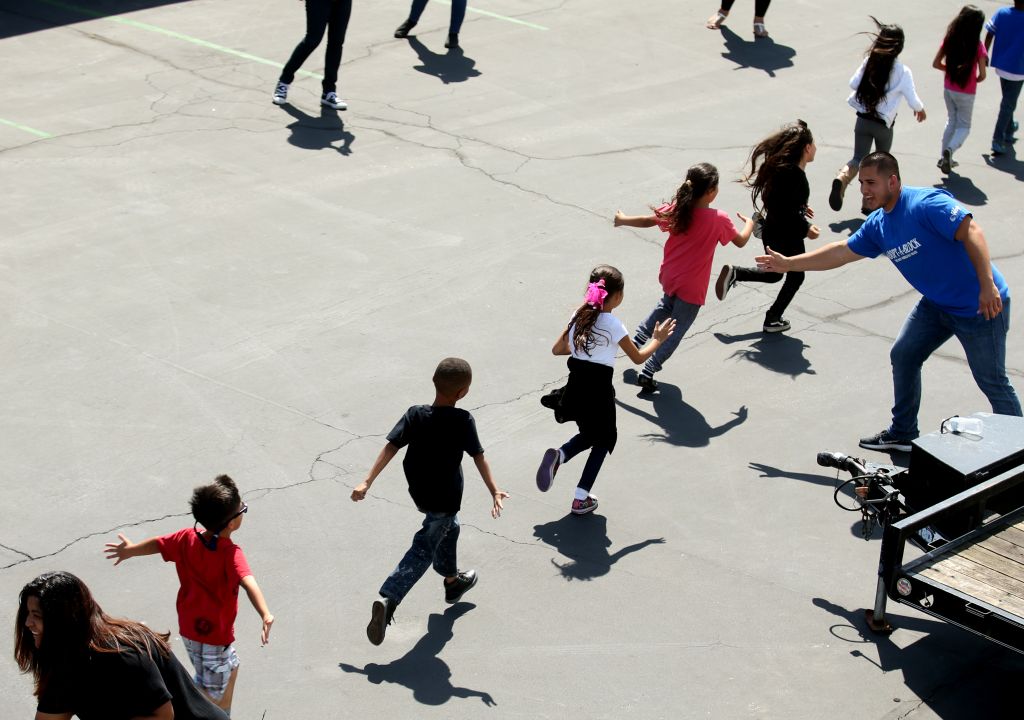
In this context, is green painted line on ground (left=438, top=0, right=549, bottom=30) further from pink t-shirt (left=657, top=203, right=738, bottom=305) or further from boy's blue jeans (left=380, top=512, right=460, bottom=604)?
boy's blue jeans (left=380, top=512, right=460, bottom=604)

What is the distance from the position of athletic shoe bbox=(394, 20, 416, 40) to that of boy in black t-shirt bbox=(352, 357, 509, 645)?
10.4 metres

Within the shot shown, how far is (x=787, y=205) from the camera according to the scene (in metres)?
8.80

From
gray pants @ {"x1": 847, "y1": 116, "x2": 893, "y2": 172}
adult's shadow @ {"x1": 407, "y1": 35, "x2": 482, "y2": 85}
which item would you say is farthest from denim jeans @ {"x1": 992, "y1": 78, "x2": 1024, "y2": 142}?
adult's shadow @ {"x1": 407, "y1": 35, "x2": 482, "y2": 85}

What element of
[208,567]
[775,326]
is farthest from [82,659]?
[775,326]

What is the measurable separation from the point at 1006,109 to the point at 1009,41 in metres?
0.76

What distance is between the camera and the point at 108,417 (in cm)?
750

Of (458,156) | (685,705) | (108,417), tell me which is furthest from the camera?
(458,156)

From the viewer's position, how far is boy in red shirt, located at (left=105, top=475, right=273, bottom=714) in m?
4.66

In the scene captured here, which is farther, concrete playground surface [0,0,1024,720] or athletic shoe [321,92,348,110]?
athletic shoe [321,92,348,110]

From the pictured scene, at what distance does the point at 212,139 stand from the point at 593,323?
6.71 metres

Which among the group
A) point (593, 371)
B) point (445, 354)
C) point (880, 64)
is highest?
point (880, 64)

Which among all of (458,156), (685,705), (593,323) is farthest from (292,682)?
(458,156)

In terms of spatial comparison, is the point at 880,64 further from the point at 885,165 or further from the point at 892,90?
the point at 885,165

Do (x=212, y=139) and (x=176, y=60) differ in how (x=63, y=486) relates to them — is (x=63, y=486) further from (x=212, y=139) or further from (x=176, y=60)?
(x=176, y=60)
